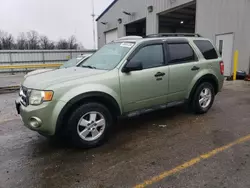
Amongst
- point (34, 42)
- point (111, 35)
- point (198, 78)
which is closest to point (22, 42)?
point (34, 42)

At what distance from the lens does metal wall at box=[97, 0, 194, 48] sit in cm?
1501

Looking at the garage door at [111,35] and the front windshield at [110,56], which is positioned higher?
the garage door at [111,35]

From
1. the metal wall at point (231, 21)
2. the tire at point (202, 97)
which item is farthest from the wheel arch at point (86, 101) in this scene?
the metal wall at point (231, 21)

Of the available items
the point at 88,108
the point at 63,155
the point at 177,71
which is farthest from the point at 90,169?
the point at 177,71

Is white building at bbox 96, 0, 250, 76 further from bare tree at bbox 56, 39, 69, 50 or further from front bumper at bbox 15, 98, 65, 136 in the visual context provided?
bare tree at bbox 56, 39, 69, 50

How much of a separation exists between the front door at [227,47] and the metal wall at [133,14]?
11.5 ft

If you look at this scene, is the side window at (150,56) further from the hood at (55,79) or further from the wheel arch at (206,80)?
the wheel arch at (206,80)

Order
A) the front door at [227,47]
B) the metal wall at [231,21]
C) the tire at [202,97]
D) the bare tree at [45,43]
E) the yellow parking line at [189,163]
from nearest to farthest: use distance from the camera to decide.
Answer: the yellow parking line at [189,163] → the tire at [202,97] → the metal wall at [231,21] → the front door at [227,47] → the bare tree at [45,43]

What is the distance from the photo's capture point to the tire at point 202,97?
15.5 ft

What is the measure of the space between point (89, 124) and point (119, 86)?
2.67 feet

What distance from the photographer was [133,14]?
1862cm

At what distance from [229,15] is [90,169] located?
11.1 meters

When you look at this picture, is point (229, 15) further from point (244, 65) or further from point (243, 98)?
point (243, 98)

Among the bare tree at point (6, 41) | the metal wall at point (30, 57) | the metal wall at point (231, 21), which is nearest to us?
the metal wall at point (231, 21)
